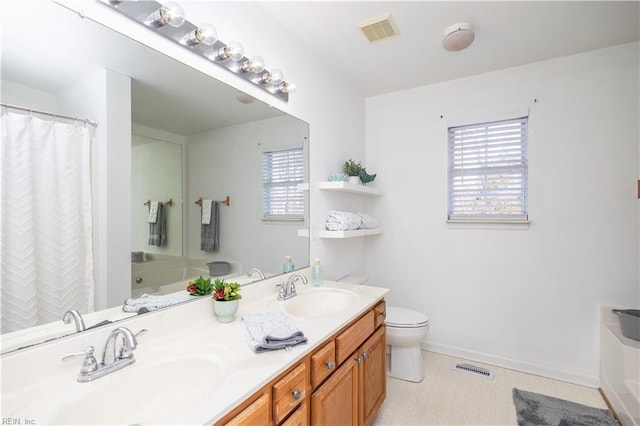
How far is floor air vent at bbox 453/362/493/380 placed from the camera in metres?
2.41

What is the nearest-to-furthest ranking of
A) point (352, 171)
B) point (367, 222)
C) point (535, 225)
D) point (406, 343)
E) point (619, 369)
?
point (619, 369) → point (406, 343) → point (535, 225) → point (352, 171) → point (367, 222)

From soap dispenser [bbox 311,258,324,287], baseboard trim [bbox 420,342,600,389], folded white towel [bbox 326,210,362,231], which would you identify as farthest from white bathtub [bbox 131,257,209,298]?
baseboard trim [bbox 420,342,600,389]

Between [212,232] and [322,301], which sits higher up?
[212,232]

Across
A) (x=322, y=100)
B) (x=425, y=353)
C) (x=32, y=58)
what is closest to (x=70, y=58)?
(x=32, y=58)

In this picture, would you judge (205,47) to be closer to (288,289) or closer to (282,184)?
(282,184)

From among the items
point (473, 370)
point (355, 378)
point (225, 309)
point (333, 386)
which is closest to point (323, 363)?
point (333, 386)

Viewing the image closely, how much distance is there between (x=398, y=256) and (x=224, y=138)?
6.66ft

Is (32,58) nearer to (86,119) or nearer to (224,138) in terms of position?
(86,119)

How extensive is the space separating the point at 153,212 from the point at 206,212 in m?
0.28

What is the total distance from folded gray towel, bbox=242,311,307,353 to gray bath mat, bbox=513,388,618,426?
1.69 meters

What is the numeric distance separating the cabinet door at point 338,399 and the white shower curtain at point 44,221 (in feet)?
3.01

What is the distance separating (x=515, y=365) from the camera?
97.6 inches

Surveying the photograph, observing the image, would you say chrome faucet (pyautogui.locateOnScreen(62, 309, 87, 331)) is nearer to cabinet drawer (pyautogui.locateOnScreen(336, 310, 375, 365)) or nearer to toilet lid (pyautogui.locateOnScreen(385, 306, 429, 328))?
cabinet drawer (pyautogui.locateOnScreen(336, 310, 375, 365))

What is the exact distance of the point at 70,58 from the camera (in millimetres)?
1017
